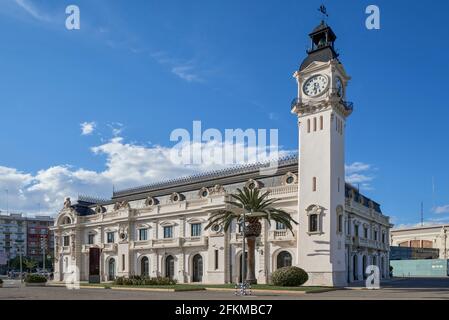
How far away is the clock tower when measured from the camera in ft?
144

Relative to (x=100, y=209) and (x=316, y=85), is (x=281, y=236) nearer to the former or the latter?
(x=316, y=85)

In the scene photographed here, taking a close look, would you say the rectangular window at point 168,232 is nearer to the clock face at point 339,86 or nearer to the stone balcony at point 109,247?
the stone balcony at point 109,247

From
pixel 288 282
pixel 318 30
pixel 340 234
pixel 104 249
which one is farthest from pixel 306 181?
pixel 104 249

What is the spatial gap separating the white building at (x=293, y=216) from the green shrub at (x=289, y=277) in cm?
527

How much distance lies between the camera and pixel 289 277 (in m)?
38.2

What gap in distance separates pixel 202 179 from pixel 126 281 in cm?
1816

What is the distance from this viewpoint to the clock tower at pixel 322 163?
4381cm

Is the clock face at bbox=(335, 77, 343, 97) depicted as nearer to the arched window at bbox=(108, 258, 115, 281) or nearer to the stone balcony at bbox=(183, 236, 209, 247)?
the stone balcony at bbox=(183, 236, 209, 247)

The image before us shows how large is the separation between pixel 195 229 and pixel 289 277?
19.1 metres

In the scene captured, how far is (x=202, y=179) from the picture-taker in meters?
58.1

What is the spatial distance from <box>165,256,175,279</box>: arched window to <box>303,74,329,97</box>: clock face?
83.3 feet

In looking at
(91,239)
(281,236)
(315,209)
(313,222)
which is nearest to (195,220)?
(281,236)

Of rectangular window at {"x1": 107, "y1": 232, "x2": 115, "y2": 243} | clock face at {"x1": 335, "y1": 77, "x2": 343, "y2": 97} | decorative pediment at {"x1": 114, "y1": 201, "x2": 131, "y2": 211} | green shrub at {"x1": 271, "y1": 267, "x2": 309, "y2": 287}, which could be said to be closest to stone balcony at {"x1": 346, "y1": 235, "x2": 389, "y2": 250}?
green shrub at {"x1": 271, "y1": 267, "x2": 309, "y2": 287}
